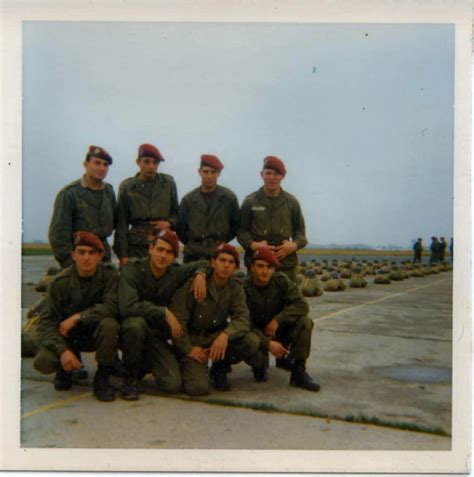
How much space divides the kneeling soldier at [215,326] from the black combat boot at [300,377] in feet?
1.18

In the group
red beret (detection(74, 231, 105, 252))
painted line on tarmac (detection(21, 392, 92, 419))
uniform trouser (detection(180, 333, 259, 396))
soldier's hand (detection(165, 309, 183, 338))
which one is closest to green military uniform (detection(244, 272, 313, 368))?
uniform trouser (detection(180, 333, 259, 396))

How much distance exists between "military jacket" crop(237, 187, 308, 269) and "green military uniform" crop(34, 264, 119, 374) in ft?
3.29

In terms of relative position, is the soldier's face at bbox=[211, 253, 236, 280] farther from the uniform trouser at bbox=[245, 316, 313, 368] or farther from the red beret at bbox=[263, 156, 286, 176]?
the red beret at bbox=[263, 156, 286, 176]

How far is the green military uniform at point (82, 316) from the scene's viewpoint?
4.44 metres

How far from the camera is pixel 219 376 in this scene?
463 centimetres

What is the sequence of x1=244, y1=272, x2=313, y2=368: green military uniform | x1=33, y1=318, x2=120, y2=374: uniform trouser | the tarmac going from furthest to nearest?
x1=244, y1=272, x2=313, y2=368: green military uniform < x1=33, y1=318, x2=120, y2=374: uniform trouser < the tarmac

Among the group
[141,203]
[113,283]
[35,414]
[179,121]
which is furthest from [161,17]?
[35,414]

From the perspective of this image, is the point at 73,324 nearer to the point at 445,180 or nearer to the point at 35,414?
the point at 35,414

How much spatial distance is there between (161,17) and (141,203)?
4.31 ft

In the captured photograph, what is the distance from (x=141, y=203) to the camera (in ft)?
15.5

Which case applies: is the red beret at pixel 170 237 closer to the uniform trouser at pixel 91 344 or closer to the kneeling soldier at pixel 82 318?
the kneeling soldier at pixel 82 318

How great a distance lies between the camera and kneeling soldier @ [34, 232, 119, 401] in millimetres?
4438

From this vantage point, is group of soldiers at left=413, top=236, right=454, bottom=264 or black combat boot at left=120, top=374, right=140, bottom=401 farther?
group of soldiers at left=413, top=236, right=454, bottom=264

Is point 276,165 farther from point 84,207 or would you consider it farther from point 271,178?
point 84,207
